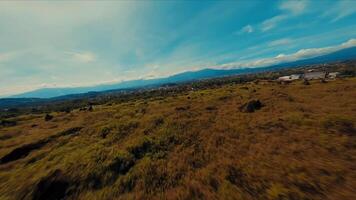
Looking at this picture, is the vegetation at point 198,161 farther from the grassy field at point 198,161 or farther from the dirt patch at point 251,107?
the dirt patch at point 251,107

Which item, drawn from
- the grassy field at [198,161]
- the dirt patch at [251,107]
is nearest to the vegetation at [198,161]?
the grassy field at [198,161]

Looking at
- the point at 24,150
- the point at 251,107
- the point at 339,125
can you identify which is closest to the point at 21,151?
the point at 24,150

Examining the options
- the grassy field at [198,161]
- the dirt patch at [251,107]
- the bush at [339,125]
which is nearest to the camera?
the grassy field at [198,161]

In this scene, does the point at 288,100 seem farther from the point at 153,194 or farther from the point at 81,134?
the point at 81,134

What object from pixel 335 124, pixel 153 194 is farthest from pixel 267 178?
pixel 335 124

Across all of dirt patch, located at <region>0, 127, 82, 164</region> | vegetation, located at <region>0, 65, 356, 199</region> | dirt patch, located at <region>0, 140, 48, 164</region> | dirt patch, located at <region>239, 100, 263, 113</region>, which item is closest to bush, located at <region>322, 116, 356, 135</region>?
vegetation, located at <region>0, 65, 356, 199</region>

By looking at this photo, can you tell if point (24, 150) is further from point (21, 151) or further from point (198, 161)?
point (198, 161)

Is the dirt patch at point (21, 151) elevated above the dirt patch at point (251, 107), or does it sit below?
above

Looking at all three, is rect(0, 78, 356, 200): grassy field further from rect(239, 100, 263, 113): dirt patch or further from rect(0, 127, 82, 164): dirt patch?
rect(239, 100, 263, 113): dirt patch
